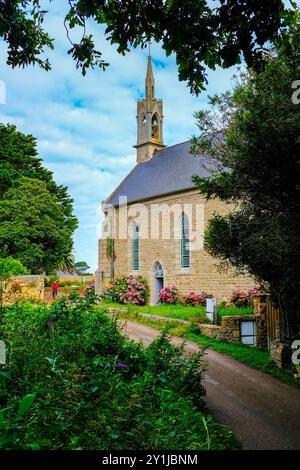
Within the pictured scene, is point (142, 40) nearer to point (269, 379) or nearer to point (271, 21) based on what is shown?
point (271, 21)

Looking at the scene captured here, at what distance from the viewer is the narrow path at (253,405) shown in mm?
5621

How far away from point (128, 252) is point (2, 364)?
83.4 ft

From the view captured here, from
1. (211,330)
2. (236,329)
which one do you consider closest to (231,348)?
(236,329)

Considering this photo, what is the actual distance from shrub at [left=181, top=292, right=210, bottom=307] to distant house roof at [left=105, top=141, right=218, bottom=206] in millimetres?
6159

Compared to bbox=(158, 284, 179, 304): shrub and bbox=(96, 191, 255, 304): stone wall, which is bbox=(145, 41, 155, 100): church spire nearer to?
bbox=(96, 191, 255, 304): stone wall

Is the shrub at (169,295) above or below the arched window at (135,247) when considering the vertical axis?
below

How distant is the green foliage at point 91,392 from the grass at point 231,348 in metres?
1.08

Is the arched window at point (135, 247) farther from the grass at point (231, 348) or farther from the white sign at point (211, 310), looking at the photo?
the white sign at point (211, 310)

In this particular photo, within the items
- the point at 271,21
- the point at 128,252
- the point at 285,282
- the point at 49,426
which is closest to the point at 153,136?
the point at 128,252

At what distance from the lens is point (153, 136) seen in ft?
110

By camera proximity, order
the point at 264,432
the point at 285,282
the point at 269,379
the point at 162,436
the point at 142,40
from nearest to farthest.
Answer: the point at 162,436 → the point at 142,40 → the point at 264,432 → the point at 285,282 → the point at 269,379

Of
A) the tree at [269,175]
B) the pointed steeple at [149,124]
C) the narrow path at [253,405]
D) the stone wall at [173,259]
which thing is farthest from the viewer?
the pointed steeple at [149,124]

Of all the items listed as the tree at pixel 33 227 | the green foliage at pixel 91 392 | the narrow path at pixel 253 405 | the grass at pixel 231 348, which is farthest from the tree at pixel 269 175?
the tree at pixel 33 227

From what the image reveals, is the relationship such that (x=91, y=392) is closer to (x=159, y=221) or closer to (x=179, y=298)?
(x=179, y=298)
